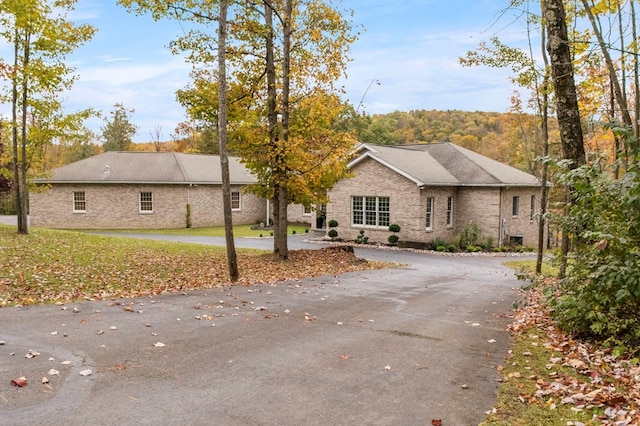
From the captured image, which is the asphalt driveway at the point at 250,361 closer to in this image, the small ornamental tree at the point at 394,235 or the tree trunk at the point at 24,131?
the tree trunk at the point at 24,131

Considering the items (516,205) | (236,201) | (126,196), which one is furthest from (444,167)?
(126,196)

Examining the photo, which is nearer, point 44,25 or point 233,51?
point 233,51

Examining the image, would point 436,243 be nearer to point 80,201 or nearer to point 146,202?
point 146,202

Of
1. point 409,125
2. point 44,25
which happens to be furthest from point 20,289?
point 409,125

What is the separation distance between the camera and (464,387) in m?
5.49

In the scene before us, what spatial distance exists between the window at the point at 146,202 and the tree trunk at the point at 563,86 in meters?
30.6

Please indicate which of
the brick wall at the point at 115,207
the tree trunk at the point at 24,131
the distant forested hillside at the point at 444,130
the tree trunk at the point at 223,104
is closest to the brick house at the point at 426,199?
the brick wall at the point at 115,207

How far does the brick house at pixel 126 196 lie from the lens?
110 ft

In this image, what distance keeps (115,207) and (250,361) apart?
102ft

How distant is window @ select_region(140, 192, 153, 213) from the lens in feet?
114

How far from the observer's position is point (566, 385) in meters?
5.38

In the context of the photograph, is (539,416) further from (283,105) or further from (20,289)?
(283,105)

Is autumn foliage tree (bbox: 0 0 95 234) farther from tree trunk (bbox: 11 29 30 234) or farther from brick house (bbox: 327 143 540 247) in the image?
brick house (bbox: 327 143 540 247)

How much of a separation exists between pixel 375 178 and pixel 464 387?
914 inches
